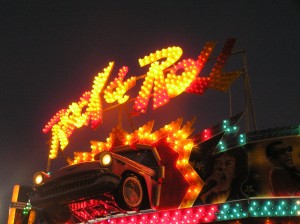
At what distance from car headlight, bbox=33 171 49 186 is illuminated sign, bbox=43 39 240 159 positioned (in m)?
3.39

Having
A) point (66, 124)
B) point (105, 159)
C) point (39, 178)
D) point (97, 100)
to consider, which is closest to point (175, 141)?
point (105, 159)

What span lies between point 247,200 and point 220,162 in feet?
4.34

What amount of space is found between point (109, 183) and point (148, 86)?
14.4 ft

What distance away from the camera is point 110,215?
12.0 metres

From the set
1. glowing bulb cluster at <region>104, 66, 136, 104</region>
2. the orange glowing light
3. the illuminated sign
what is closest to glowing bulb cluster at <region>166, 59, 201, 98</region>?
the illuminated sign

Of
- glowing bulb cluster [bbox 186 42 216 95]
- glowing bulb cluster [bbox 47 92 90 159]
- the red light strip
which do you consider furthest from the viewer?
glowing bulb cluster [bbox 47 92 90 159]

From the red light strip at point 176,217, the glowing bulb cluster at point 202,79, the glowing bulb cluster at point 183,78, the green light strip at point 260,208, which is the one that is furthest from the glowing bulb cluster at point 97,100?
the green light strip at point 260,208

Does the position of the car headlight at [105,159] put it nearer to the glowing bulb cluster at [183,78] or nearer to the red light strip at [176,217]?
the red light strip at [176,217]

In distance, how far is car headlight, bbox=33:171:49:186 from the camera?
12804mm

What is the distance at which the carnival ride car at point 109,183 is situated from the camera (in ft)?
37.0

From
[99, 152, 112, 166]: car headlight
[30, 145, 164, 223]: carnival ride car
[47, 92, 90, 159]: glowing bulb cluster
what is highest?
[47, 92, 90, 159]: glowing bulb cluster

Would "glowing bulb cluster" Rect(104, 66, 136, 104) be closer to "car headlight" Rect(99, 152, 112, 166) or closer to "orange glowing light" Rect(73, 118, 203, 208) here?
"orange glowing light" Rect(73, 118, 203, 208)

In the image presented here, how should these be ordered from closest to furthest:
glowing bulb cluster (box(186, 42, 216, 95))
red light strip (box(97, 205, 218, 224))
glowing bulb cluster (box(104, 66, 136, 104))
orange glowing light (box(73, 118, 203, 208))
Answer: red light strip (box(97, 205, 218, 224)), orange glowing light (box(73, 118, 203, 208)), glowing bulb cluster (box(186, 42, 216, 95)), glowing bulb cluster (box(104, 66, 136, 104))

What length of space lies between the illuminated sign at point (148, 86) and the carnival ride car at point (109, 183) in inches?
87.5
